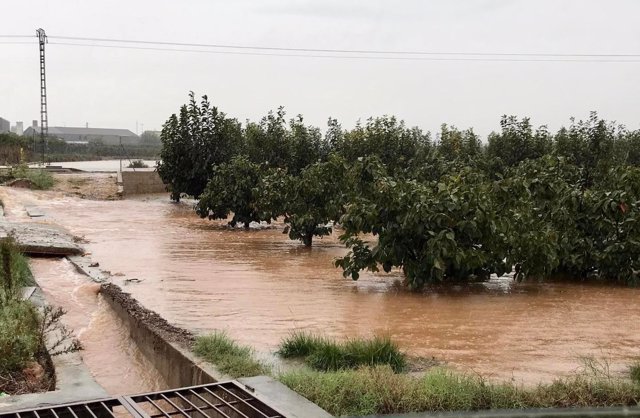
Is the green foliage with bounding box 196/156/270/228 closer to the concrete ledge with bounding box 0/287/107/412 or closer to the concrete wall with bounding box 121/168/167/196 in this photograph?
the concrete ledge with bounding box 0/287/107/412

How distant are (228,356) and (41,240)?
8134 mm

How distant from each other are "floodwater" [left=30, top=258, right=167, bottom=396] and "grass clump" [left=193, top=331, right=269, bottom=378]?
57cm

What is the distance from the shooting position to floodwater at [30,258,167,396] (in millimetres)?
5902

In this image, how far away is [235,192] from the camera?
1689cm

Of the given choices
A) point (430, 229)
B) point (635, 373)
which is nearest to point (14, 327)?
point (635, 373)

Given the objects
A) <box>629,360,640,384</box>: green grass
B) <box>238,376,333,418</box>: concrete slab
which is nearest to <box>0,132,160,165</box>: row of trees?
<box>238,376,333,418</box>: concrete slab

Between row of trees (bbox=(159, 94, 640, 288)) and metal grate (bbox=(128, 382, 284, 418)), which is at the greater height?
row of trees (bbox=(159, 94, 640, 288))

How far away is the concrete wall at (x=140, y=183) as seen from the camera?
2966 centimetres

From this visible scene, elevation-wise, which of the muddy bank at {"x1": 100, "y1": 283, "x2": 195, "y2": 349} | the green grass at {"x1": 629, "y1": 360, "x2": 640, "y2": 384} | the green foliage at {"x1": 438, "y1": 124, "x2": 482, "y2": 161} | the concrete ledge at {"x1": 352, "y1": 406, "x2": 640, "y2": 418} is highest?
the green foliage at {"x1": 438, "y1": 124, "x2": 482, "y2": 161}

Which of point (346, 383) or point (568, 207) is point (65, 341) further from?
point (568, 207)

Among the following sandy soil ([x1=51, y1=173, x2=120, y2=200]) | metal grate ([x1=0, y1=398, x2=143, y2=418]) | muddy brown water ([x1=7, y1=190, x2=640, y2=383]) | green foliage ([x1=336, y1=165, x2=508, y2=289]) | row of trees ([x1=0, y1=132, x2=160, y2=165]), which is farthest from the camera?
row of trees ([x1=0, y1=132, x2=160, y2=165])

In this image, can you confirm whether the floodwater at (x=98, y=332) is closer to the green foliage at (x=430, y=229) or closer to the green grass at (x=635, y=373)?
the green foliage at (x=430, y=229)

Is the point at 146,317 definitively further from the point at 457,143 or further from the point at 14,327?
the point at 457,143

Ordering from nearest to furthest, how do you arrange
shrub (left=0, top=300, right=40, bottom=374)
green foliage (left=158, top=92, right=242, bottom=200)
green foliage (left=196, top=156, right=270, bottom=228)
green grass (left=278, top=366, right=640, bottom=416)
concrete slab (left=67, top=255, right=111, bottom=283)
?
green grass (left=278, top=366, right=640, bottom=416) → shrub (left=0, top=300, right=40, bottom=374) → concrete slab (left=67, top=255, right=111, bottom=283) → green foliage (left=196, top=156, right=270, bottom=228) → green foliage (left=158, top=92, right=242, bottom=200)
